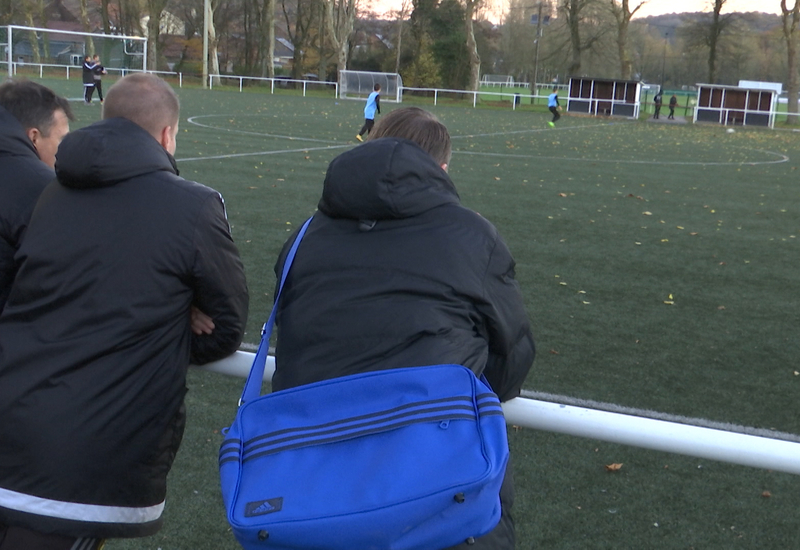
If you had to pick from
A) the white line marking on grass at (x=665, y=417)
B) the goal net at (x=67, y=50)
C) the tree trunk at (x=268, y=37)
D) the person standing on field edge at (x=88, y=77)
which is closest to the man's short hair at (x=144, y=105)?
the white line marking on grass at (x=665, y=417)

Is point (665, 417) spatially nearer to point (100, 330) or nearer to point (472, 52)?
point (100, 330)

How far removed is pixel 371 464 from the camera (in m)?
1.81

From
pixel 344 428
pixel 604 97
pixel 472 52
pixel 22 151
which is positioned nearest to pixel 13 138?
pixel 22 151

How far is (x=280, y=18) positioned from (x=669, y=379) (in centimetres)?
7990

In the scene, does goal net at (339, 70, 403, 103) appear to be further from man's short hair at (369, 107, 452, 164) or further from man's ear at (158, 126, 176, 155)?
man's short hair at (369, 107, 452, 164)

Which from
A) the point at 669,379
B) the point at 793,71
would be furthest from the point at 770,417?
the point at 793,71

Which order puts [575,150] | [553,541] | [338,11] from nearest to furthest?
[553,541] < [575,150] < [338,11]

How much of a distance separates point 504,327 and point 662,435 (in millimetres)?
425

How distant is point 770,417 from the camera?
17.8 feet

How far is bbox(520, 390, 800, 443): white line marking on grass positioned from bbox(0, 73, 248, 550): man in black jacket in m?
3.15

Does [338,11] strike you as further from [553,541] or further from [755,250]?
[553,541]

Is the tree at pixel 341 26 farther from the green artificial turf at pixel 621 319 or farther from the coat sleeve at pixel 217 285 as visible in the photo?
the coat sleeve at pixel 217 285

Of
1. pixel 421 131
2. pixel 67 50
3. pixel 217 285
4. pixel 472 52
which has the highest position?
pixel 472 52

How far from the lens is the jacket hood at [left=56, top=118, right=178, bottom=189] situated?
86.8 inches
